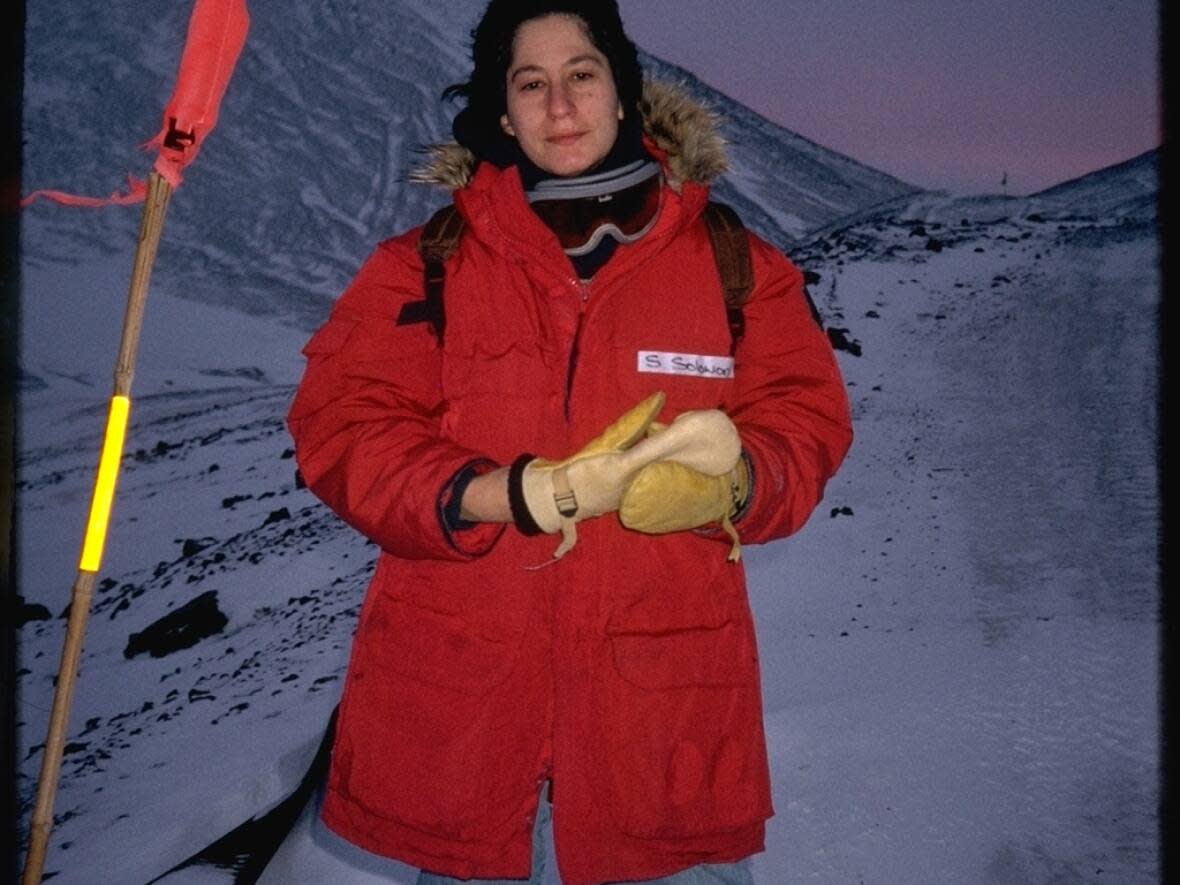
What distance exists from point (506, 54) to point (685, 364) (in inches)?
33.4

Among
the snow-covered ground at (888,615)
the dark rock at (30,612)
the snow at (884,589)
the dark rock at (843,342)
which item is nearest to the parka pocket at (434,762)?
the snow at (884,589)

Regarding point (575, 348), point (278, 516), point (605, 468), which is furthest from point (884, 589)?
point (278, 516)

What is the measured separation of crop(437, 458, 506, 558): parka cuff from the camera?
1.47 metres

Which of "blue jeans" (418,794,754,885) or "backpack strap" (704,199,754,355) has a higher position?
"backpack strap" (704,199,754,355)

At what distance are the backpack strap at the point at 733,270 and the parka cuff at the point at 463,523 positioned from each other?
1.91 ft

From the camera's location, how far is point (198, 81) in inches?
64.0

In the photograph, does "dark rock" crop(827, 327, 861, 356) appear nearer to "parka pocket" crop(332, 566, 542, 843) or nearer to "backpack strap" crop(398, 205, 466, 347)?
"backpack strap" crop(398, 205, 466, 347)

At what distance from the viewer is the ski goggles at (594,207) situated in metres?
1.78

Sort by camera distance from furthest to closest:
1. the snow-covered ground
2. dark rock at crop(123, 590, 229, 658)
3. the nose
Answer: dark rock at crop(123, 590, 229, 658) < the snow-covered ground < the nose

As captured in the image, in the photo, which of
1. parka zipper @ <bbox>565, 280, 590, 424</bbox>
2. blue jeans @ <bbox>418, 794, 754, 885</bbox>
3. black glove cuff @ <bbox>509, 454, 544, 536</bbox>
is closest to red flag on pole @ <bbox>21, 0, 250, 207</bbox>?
parka zipper @ <bbox>565, 280, 590, 424</bbox>

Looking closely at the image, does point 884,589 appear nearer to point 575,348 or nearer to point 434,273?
point 575,348

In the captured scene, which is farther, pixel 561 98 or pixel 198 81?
pixel 561 98

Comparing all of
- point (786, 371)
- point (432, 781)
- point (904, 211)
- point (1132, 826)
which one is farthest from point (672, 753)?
point (904, 211)

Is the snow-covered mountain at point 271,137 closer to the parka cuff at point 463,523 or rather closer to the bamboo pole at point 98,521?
the bamboo pole at point 98,521
